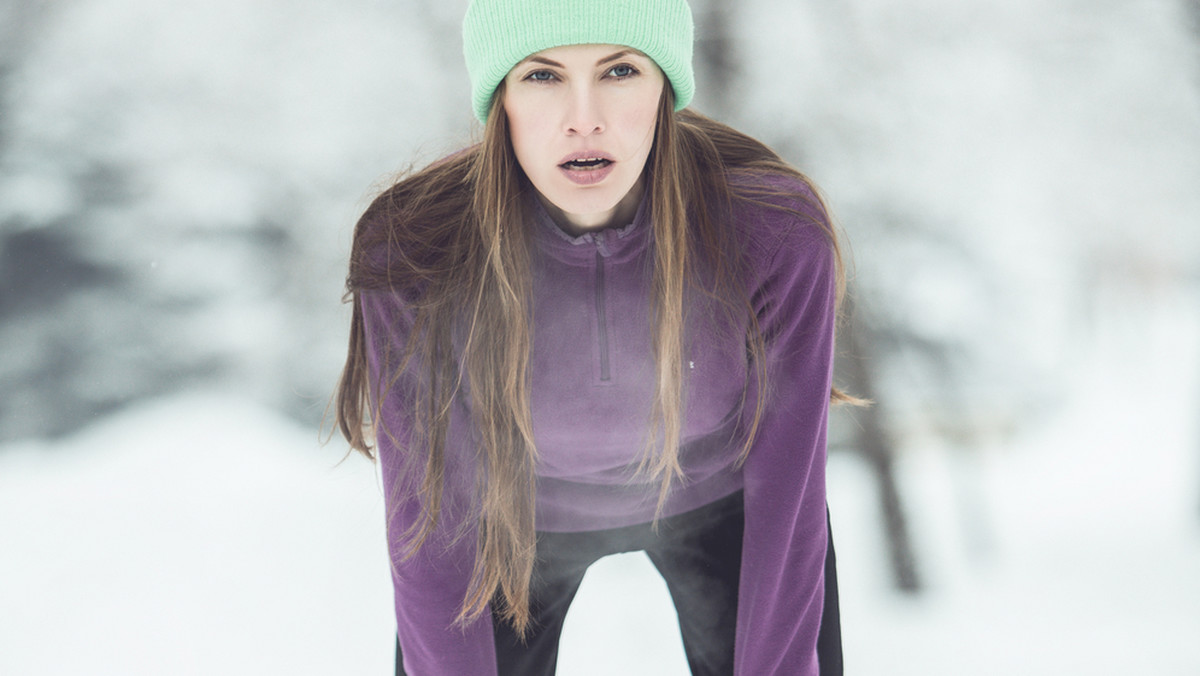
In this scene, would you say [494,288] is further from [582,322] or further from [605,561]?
[605,561]

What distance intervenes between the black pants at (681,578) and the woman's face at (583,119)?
427 mm

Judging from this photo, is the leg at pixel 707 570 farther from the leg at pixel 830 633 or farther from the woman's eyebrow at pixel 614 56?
the woman's eyebrow at pixel 614 56

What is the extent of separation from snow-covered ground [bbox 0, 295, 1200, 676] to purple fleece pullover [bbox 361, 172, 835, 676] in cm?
63

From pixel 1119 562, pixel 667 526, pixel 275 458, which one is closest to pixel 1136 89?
pixel 1119 562

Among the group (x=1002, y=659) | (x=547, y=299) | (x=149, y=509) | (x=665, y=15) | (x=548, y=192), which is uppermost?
(x=665, y=15)

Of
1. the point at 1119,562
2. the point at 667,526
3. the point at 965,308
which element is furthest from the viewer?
the point at 965,308

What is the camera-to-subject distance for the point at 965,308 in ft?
7.02

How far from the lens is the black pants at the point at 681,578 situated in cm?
115

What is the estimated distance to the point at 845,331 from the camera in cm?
208

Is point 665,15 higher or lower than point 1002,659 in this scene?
higher

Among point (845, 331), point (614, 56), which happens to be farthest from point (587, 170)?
point (845, 331)

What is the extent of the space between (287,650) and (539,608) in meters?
0.71

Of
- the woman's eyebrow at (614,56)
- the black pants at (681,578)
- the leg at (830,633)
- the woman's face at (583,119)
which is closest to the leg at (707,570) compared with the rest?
the black pants at (681,578)

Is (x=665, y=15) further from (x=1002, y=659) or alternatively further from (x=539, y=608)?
(x=1002, y=659)
